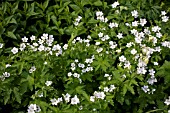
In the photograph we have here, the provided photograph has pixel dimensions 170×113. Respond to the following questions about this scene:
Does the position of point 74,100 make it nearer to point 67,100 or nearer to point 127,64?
point 67,100

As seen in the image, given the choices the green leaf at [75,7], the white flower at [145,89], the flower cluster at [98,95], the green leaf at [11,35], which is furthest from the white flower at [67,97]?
the green leaf at [75,7]

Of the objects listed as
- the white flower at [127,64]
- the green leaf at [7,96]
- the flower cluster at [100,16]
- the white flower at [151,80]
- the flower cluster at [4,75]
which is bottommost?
the green leaf at [7,96]

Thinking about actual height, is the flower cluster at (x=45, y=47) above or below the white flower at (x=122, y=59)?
above

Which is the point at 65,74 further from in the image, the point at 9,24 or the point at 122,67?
the point at 9,24

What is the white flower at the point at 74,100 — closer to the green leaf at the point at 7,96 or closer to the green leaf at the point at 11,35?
the green leaf at the point at 7,96

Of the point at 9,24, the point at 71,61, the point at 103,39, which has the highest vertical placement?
the point at 9,24

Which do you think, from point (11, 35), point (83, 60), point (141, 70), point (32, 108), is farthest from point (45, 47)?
point (141, 70)

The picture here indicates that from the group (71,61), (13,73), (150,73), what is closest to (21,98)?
(13,73)

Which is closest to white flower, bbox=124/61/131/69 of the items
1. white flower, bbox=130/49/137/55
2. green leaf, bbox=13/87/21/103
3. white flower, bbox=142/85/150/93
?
white flower, bbox=130/49/137/55
